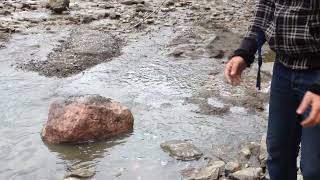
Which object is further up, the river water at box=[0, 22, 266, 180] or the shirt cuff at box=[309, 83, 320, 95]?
the shirt cuff at box=[309, 83, 320, 95]

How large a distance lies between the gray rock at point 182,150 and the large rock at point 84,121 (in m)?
0.54

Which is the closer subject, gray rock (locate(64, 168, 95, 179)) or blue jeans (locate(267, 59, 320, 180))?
blue jeans (locate(267, 59, 320, 180))

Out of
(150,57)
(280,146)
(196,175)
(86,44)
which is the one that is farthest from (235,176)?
(86,44)

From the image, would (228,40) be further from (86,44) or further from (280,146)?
(280,146)

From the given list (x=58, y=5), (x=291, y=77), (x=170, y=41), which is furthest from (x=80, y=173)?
(x=58, y=5)

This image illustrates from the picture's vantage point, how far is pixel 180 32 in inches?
366

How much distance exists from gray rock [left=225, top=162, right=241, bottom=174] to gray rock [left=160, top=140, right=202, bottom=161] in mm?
398

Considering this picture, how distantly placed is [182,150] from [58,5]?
7299 mm

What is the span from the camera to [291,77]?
7.98 feet

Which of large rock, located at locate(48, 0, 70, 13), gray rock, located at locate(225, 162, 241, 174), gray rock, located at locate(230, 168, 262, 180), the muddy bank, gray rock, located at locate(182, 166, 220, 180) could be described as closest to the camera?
gray rock, located at locate(230, 168, 262, 180)

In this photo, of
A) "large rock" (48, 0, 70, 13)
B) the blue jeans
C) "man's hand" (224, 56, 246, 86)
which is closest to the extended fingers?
the blue jeans

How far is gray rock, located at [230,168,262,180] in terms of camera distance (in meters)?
3.89

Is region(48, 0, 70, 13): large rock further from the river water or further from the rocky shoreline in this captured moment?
the river water

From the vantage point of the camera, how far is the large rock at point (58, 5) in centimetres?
1086
